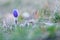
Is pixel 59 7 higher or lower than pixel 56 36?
higher

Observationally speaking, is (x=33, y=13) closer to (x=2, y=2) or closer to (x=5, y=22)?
(x=5, y=22)

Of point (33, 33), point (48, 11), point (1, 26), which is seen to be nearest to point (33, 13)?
point (48, 11)

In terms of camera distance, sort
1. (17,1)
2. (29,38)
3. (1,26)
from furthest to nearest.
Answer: (17,1), (1,26), (29,38)

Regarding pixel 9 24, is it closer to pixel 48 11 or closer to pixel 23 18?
pixel 23 18

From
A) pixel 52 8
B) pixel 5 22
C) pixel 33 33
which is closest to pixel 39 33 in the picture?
pixel 33 33

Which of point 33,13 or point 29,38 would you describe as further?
point 33,13

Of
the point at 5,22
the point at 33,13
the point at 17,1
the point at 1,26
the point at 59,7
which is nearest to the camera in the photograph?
the point at 1,26
